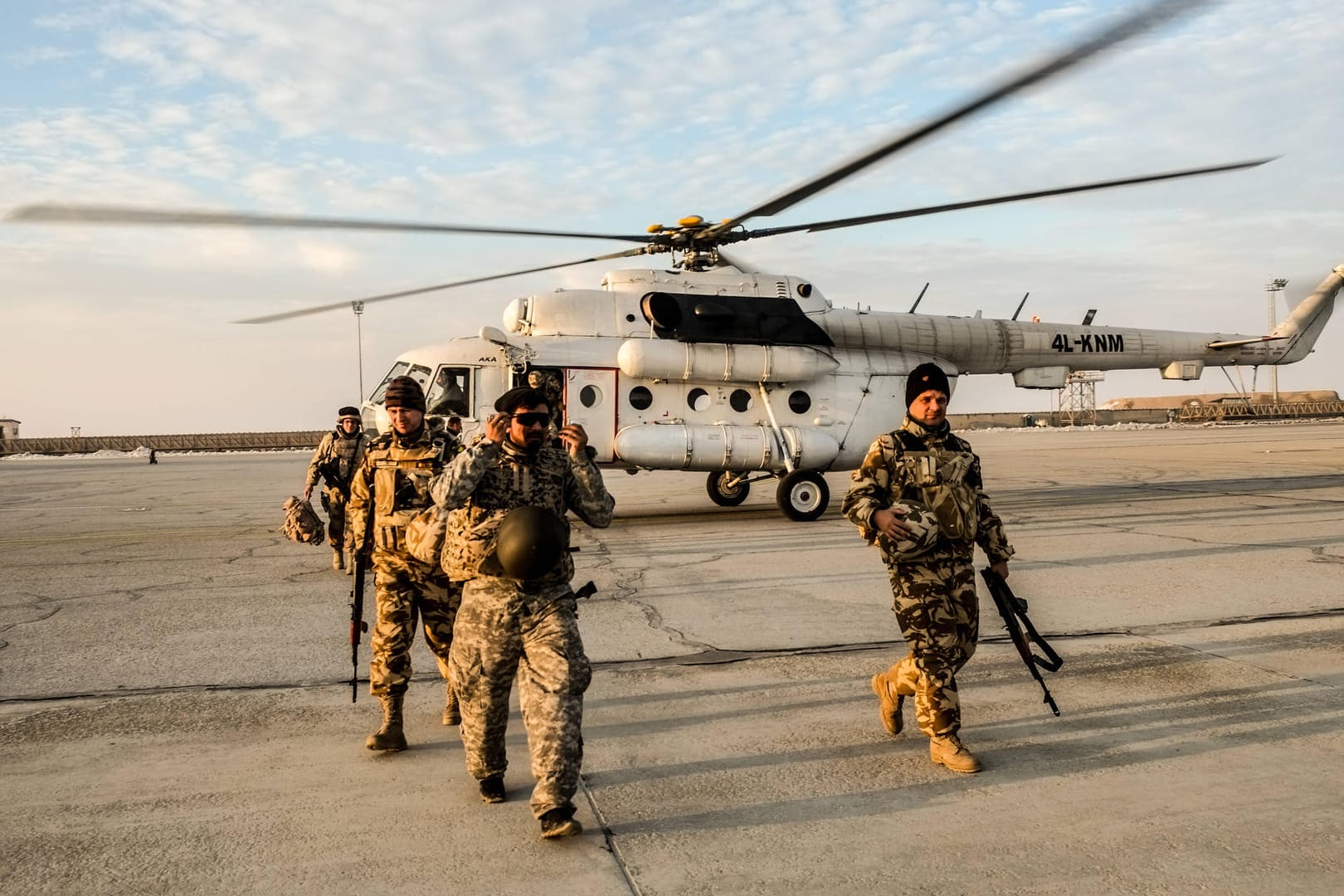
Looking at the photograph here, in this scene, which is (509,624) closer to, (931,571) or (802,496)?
(931,571)

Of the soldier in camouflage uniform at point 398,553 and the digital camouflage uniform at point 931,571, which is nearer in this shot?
the digital camouflage uniform at point 931,571

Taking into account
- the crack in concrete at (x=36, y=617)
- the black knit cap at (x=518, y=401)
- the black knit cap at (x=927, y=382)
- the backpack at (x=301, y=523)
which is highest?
the black knit cap at (x=927, y=382)

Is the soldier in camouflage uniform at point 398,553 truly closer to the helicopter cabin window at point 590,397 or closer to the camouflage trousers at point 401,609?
the camouflage trousers at point 401,609

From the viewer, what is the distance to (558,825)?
3564 millimetres

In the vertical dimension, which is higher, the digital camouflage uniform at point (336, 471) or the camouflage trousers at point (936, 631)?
the digital camouflage uniform at point (336, 471)

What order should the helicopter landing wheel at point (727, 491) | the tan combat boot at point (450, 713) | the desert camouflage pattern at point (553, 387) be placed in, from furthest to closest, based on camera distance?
the helicopter landing wheel at point (727, 491)
the desert camouflage pattern at point (553, 387)
the tan combat boot at point (450, 713)

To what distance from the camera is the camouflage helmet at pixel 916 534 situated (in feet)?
14.1

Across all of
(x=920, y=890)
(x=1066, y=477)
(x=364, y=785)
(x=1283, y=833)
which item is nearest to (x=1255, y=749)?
(x=1283, y=833)

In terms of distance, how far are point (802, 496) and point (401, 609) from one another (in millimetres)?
8811

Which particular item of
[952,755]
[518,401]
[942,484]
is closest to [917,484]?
[942,484]

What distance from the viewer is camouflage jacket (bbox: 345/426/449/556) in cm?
475

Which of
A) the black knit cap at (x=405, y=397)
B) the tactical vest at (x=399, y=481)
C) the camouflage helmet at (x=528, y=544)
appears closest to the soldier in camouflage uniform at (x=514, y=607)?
the camouflage helmet at (x=528, y=544)

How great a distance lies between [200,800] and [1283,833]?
397 centimetres

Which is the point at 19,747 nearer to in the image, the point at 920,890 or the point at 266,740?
the point at 266,740
